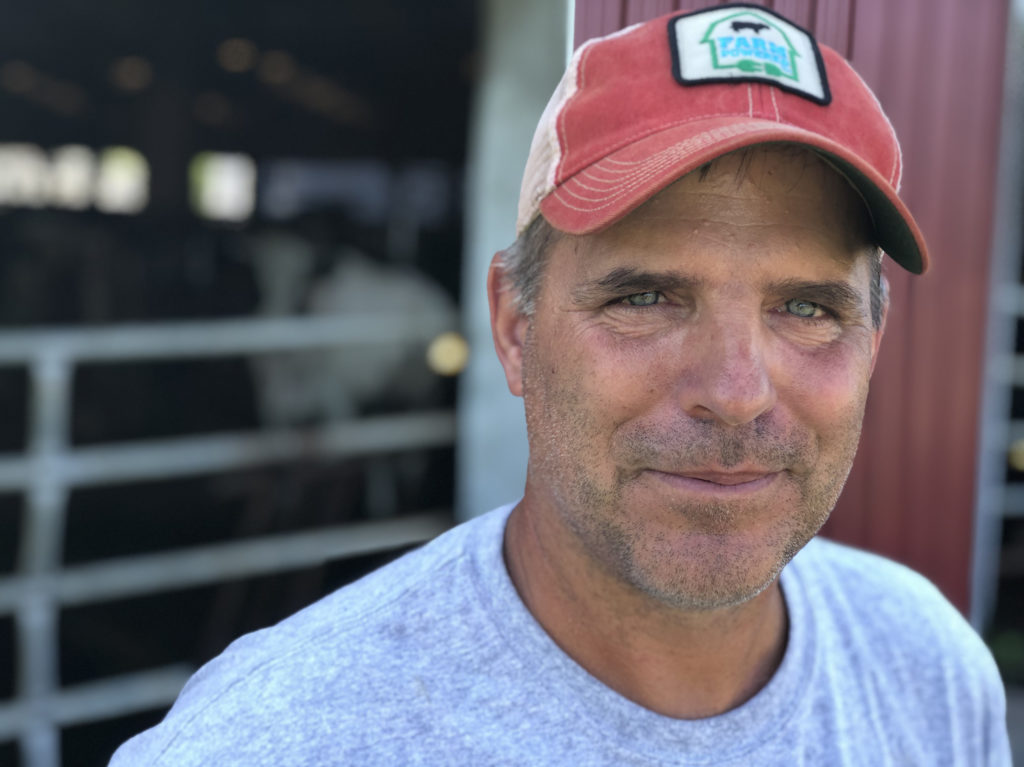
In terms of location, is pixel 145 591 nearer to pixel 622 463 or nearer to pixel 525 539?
pixel 525 539

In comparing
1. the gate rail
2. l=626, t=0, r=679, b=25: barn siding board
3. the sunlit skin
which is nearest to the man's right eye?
the sunlit skin

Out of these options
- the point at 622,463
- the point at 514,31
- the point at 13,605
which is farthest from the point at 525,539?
the point at 13,605

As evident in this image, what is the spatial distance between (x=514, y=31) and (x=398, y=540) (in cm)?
204

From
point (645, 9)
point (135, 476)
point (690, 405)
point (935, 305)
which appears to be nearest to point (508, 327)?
point (690, 405)

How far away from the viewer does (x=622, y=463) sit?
1244 millimetres

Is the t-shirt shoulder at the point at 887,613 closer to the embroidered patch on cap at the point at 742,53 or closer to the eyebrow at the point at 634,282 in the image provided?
the eyebrow at the point at 634,282

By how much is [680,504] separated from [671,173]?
1.44 feet

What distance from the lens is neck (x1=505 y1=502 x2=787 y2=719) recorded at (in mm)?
1345

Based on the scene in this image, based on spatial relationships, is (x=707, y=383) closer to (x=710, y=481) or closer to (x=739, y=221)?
(x=710, y=481)

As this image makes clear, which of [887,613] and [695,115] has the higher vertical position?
[695,115]

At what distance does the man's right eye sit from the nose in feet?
0.27

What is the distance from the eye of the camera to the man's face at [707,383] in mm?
1223

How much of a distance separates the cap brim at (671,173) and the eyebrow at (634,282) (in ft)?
0.28

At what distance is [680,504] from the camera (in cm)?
123
